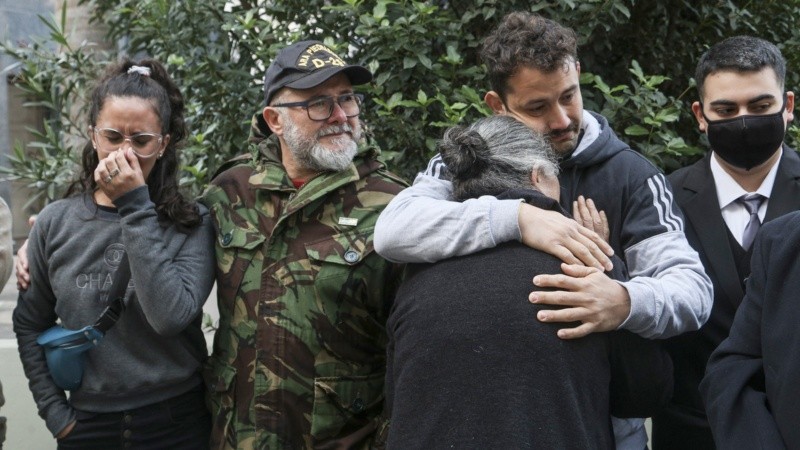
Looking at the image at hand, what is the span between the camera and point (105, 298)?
Result: 3006 mm

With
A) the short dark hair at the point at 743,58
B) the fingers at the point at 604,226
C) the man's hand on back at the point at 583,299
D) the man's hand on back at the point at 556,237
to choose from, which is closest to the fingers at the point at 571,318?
the man's hand on back at the point at 583,299

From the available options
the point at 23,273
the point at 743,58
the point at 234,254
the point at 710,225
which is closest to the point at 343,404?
the point at 234,254

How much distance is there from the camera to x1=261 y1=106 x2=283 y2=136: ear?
3.13 m

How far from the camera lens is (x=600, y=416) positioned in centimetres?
224

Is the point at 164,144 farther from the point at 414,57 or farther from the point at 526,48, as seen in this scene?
the point at 526,48

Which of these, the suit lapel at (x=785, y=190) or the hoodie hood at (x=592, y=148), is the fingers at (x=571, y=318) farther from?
the suit lapel at (x=785, y=190)

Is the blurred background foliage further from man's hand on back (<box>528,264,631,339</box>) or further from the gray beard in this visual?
man's hand on back (<box>528,264,631,339</box>)

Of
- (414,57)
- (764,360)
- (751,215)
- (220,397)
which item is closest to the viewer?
(764,360)

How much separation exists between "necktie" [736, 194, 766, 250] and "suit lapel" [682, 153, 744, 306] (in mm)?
73

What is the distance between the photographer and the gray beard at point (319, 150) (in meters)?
3.01

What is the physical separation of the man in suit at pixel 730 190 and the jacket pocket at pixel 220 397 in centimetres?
143

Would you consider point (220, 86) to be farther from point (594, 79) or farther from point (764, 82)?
point (764, 82)

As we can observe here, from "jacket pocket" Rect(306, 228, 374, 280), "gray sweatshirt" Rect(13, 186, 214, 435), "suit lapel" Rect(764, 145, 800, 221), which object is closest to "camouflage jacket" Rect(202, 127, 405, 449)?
"jacket pocket" Rect(306, 228, 374, 280)

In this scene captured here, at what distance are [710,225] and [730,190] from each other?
0.15m
